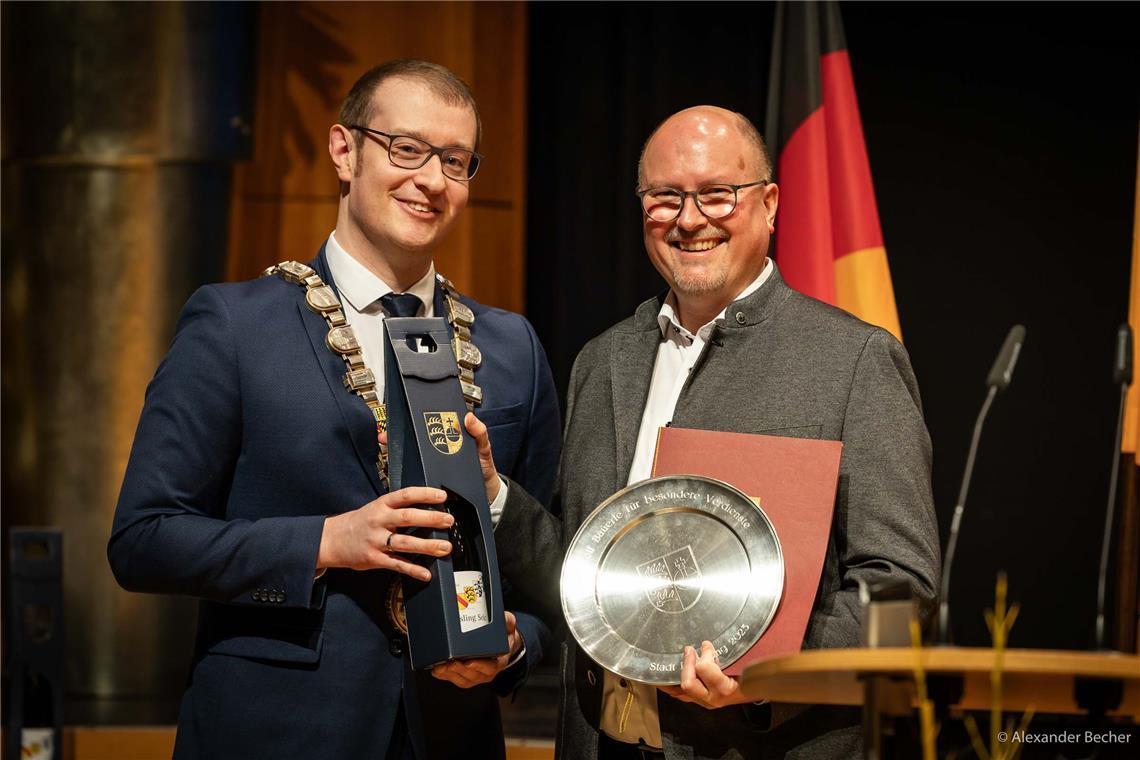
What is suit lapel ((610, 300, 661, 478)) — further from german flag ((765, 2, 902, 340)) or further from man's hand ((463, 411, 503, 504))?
german flag ((765, 2, 902, 340))

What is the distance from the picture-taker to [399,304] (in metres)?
2.38

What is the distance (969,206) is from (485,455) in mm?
3148

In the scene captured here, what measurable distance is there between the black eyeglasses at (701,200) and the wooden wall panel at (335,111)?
2.50 metres

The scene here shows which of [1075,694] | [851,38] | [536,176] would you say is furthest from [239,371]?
[851,38]

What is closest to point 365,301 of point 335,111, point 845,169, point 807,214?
point 807,214

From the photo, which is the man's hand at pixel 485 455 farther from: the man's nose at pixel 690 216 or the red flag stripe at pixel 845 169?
the red flag stripe at pixel 845 169

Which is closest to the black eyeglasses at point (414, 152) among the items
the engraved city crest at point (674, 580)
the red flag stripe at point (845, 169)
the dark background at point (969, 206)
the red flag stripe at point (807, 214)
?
the engraved city crest at point (674, 580)

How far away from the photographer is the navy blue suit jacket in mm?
2150

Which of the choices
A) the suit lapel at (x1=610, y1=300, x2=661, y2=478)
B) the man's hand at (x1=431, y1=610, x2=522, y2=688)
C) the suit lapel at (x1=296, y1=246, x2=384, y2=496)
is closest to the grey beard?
the suit lapel at (x1=610, y1=300, x2=661, y2=478)

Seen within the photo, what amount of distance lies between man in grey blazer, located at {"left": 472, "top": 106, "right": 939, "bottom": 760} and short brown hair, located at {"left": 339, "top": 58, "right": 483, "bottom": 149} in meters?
0.36

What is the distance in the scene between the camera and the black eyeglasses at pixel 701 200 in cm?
240

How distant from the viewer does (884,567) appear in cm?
208

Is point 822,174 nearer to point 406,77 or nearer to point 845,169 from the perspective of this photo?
point 845,169

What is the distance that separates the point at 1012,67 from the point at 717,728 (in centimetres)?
344
